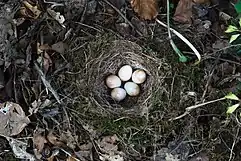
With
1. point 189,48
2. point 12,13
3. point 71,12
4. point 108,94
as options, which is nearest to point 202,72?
point 189,48

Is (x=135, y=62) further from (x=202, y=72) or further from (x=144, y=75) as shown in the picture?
(x=202, y=72)

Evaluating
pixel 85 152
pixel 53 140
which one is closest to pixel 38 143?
pixel 53 140

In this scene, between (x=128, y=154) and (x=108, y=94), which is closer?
(x=128, y=154)

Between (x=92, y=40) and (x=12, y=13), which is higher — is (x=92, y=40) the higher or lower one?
the lower one

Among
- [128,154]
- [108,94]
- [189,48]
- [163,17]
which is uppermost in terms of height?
[163,17]

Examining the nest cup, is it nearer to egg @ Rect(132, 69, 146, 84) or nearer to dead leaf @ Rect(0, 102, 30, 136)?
egg @ Rect(132, 69, 146, 84)

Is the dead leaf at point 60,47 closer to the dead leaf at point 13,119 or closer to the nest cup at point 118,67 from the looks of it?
the nest cup at point 118,67

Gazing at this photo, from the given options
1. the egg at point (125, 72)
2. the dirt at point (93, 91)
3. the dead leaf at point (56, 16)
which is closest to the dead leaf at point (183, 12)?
the dirt at point (93, 91)

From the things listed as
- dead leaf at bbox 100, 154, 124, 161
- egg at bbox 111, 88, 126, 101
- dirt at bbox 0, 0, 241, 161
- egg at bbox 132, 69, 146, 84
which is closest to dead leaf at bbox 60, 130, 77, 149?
dirt at bbox 0, 0, 241, 161
